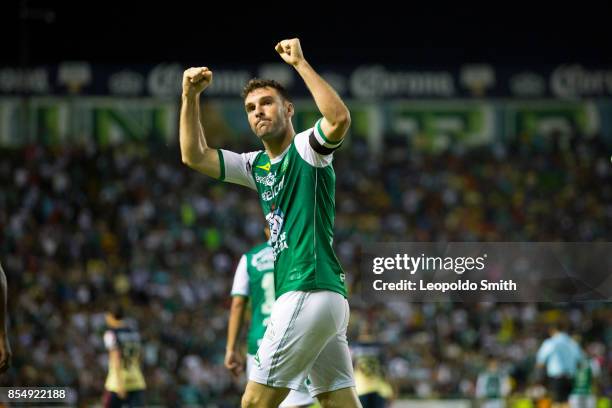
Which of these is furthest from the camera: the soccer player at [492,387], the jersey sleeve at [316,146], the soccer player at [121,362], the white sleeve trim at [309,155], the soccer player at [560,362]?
the soccer player at [492,387]

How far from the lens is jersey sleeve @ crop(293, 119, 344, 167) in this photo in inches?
198

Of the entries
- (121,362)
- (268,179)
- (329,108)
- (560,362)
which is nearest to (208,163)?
(268,179)

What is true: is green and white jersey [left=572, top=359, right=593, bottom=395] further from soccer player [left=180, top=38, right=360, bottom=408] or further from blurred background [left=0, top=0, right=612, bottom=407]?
soccer player [left=180, top=38, right=360, bottom=408]

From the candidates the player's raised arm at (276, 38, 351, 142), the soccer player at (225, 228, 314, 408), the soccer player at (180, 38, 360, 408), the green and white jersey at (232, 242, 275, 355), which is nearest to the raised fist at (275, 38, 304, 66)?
the soccer player at (180, 38, 360, 408)

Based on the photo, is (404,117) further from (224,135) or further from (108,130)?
(108,130)

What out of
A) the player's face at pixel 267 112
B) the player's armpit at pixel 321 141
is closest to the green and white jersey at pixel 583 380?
the player's face at pixel 267 112

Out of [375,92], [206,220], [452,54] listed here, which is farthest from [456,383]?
[452,54]

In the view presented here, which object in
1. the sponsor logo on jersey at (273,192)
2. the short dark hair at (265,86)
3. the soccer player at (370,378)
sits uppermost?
the short dark hair at (265,86)

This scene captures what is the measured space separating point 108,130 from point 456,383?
14.5m

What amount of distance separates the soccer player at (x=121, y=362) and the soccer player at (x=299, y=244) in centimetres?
579

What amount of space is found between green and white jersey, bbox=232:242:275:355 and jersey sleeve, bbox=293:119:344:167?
3.40 metres

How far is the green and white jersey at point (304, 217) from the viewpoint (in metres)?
5.14

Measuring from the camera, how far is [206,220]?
84.2 ft

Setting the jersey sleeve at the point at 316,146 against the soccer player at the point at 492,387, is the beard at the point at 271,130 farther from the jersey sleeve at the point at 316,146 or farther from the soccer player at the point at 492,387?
the soccer player at the point at 492,387
